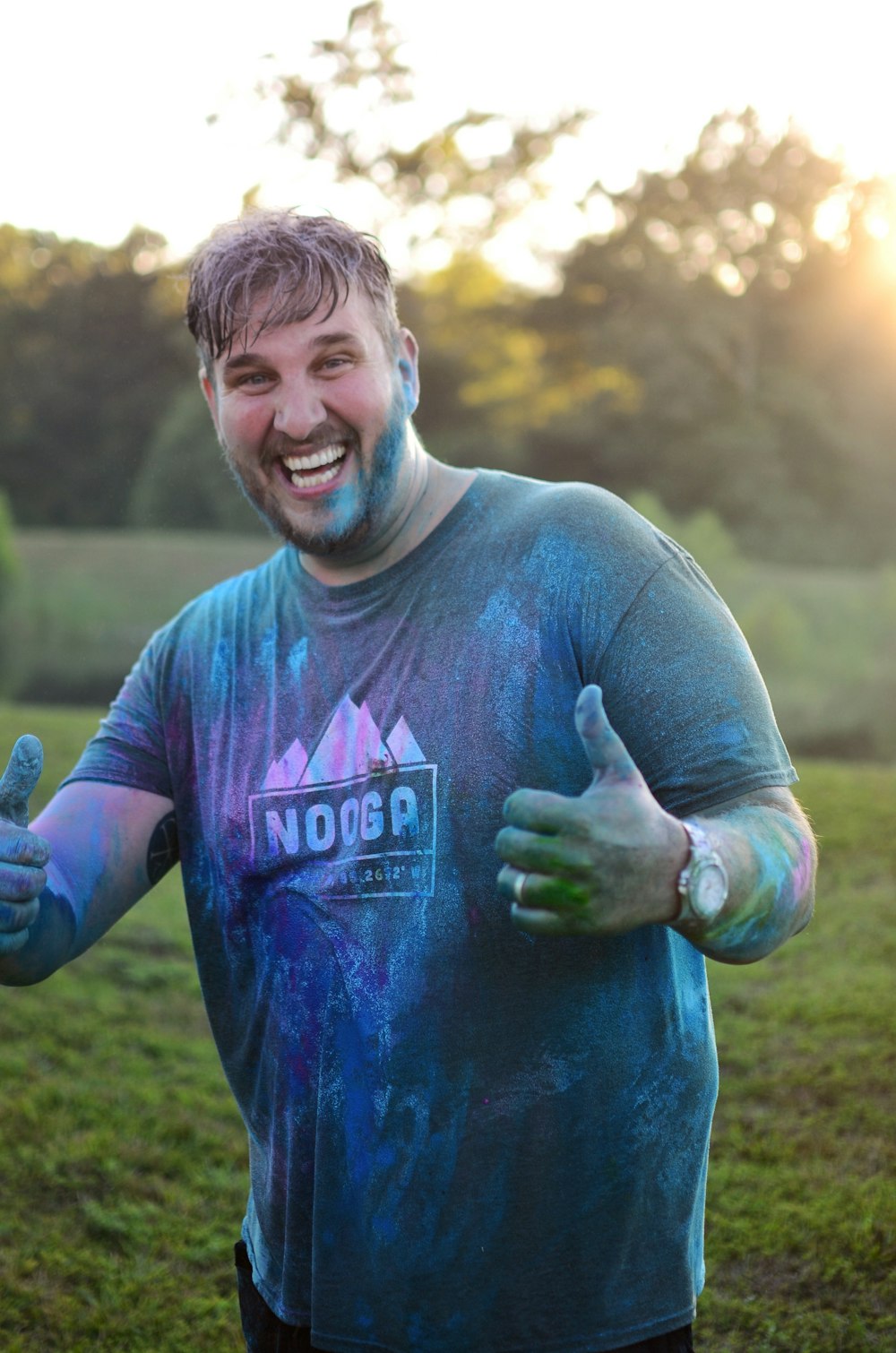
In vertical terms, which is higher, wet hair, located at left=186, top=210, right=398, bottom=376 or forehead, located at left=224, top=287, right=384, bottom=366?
wet hair, located at left=186, top=210, right=398, bottom=376

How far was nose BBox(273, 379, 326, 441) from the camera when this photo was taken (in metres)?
1.84

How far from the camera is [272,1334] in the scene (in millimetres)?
1815

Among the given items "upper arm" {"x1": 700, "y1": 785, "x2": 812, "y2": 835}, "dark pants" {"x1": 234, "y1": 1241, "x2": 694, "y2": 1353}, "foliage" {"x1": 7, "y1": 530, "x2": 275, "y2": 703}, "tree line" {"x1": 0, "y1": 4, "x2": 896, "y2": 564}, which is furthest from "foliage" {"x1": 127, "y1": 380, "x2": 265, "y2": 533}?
"upper arm" {"x1": 700, "y1": 785, "x2": 812, "y2": 835}

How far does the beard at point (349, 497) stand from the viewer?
6.01 feet

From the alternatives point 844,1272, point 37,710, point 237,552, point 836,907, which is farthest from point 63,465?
point 844,1272

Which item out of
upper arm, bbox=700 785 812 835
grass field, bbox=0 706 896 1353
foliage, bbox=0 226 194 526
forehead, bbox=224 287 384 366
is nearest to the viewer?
upper arm, bbox=700 785 812 835

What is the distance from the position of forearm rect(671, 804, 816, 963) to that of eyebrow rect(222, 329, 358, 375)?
2.84ft

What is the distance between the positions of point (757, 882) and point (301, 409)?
3.06 feet

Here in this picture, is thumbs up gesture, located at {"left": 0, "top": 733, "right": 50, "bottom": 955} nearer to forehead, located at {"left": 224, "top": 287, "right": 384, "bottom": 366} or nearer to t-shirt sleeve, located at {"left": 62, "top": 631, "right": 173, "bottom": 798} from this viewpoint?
t-shirt sleeve, located at {"left": 62, "top": 631, "right": 173, "bottom": 798}

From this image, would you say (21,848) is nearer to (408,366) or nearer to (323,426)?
(323,426)

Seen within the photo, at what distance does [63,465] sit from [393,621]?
826 inches

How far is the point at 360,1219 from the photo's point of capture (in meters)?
1.66

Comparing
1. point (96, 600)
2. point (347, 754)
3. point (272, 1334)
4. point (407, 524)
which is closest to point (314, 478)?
point (407, 524)

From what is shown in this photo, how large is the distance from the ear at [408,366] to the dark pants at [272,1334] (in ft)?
4.31
